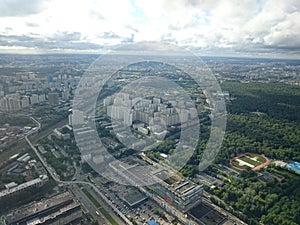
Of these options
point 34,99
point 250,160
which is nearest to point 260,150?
point 250,160

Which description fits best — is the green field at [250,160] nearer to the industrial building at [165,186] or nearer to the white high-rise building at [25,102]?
the industrial building at [165,186]

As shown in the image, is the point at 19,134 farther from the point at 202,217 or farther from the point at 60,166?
the point at 202,217

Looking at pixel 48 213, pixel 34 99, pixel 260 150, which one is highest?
pixel 260 150

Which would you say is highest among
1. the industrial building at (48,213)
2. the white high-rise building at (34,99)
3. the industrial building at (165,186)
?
the industrial building at (165,186)

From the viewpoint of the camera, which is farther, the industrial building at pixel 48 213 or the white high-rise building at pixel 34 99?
the white high-rise building at pixel 34 99

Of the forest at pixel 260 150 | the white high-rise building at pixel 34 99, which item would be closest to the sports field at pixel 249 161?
the forest at pixel 260 150

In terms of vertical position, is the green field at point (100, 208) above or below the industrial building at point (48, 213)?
below

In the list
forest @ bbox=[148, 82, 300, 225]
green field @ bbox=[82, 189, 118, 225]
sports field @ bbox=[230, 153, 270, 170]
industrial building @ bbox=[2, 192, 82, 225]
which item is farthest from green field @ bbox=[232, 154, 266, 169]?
industrial building @ bbox=[2, 192, 82, 225]

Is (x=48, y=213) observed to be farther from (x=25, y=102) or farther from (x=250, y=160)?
(x=25, y=102)
